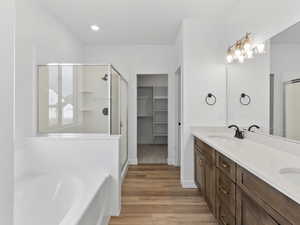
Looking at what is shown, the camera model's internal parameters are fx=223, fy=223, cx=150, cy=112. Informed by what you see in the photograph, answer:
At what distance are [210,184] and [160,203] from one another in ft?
2.46

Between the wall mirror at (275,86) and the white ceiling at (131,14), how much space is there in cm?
101

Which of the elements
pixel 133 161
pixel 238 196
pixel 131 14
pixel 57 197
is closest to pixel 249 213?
pixel 238 196

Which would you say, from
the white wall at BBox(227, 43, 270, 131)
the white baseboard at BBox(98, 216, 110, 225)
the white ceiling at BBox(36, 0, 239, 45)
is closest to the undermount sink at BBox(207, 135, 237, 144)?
the white wall at BBox(227, 43, 270, 131)

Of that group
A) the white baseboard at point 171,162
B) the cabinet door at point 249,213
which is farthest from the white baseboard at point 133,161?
the cabinet door at point 249,213

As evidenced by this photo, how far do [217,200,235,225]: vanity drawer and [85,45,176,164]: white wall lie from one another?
102 inches

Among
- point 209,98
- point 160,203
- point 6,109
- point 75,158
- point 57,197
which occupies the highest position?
point 209,98

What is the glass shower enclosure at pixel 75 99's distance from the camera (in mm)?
2777

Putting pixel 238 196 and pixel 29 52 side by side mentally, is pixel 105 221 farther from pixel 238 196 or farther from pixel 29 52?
pixel 29 52

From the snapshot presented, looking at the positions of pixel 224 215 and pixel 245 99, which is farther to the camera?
pixel 245 99

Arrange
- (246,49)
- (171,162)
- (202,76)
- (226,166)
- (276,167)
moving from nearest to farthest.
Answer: (276,167) → (226,166) → (246,49) → (202,76) → (171,162)

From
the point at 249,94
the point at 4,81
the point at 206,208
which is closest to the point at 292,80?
the point at 249,94

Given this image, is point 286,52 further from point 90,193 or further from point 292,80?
point 90,193

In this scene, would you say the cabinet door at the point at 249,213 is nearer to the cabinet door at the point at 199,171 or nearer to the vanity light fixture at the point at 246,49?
the cabinet door at the point at 199,171

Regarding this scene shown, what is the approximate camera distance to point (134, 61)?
4.75 metres
